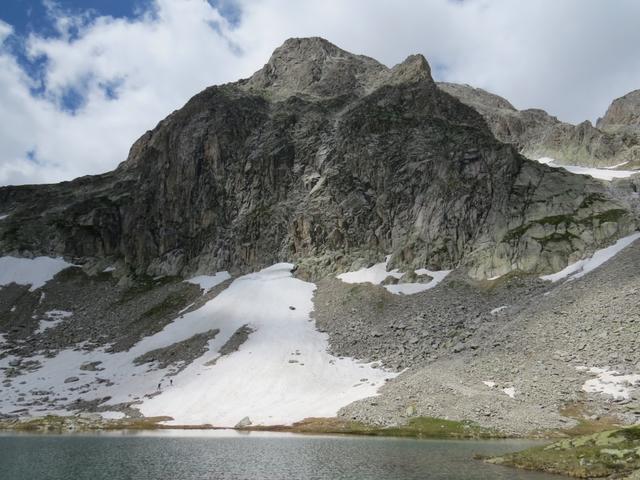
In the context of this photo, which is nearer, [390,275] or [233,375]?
[233,375]

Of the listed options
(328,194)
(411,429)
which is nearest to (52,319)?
(328,194)

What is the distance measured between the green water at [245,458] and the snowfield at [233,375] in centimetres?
1663

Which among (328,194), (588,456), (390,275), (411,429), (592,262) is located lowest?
(588,456)

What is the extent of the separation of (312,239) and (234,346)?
4013cm

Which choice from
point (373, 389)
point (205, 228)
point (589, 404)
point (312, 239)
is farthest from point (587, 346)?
point (205, 228)

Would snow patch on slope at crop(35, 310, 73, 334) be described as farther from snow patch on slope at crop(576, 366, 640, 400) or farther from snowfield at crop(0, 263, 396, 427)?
A: snow patch on slope at crop(576, 366, 640, 400)

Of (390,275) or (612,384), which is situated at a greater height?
(390,275)

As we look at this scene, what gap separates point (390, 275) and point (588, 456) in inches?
3045

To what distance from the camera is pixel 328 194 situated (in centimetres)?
13662

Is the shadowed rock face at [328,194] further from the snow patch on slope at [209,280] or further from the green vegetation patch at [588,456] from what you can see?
the green vegetation patch at [588,456]

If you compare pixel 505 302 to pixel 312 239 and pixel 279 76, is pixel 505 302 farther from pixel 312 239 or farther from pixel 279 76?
pixel 279 76

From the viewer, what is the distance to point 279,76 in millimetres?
190125

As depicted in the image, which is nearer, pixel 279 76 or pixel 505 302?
pixel 505 302

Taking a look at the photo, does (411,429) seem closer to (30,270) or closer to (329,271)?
(329,271)
